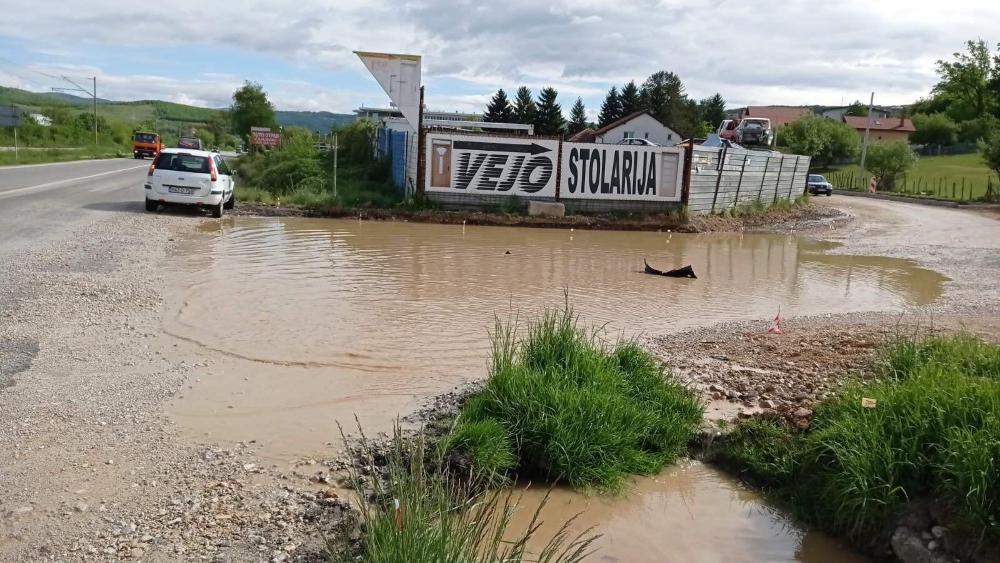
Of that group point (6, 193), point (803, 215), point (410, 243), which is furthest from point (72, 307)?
point (803, 215)

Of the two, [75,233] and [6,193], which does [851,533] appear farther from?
[6,193]

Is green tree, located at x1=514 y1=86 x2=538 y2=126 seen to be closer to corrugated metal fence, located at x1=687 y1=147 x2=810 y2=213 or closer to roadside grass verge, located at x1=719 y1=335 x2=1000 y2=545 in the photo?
corrugated metal fence, located at x1=687 y1=147 x2=810 y2=213

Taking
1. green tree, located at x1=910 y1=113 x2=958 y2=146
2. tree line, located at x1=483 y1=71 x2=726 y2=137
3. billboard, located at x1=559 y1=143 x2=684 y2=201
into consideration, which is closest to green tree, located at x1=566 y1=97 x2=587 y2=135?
tree line, located at x1=483 y1=71 x2=726 y2=137

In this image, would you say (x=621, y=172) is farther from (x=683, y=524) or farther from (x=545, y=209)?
(x=683, y=524)

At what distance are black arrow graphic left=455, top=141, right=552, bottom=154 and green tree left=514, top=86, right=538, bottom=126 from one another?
66650mm

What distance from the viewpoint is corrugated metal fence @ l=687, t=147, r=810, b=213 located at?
24564 millimetres

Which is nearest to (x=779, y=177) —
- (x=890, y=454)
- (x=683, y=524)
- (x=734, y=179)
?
(x=734, y=179)

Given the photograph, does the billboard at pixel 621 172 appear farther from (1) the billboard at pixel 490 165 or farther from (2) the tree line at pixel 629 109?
(2) the tree line at pixel 629 109

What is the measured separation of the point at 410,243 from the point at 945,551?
13798 mm

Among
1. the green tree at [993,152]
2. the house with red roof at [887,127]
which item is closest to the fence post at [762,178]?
the green tree at [993,152]

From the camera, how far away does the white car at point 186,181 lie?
19.2 m

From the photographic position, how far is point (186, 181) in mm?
19219

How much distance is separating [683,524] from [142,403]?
4047 millimetres

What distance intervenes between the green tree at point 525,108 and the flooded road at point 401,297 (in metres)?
69.9
